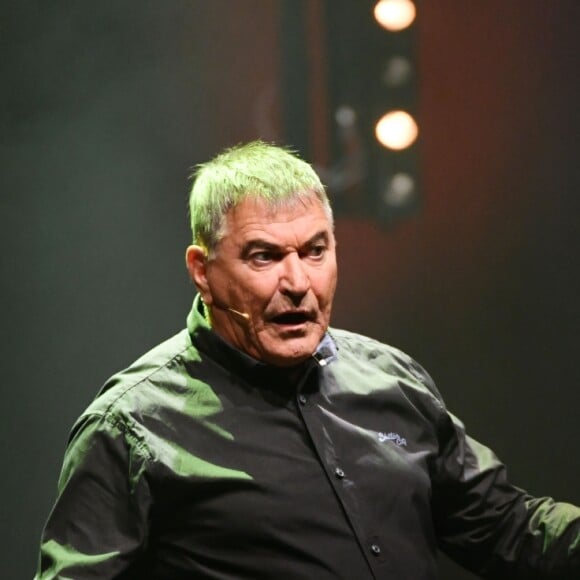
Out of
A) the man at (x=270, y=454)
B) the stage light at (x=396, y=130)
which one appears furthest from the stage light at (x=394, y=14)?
the man at (x=270, y=454)

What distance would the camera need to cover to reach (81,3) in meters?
1.94

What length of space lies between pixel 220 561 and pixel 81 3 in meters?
1.08

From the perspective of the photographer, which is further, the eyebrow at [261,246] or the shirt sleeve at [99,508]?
the eyebrow at [261,246]

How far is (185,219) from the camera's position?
1994mm

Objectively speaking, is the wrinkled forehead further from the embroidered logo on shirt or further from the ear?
the embroidered logo on shirt

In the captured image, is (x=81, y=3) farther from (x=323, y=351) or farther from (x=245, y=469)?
(x=245, y=469)

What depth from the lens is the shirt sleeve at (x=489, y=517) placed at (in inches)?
65.3

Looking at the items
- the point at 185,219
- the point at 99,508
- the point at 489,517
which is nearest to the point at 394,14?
the point at 185,219

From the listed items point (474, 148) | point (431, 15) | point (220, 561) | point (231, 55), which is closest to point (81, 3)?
point (231, 55)

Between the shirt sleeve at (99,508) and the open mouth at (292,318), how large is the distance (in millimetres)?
276

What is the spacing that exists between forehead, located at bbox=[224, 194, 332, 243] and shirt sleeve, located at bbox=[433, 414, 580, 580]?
431 millimetres

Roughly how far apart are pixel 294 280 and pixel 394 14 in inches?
28.6

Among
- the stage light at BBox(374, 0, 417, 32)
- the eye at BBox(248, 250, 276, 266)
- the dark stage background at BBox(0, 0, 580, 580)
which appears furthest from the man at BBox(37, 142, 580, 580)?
the stage light at BBox(374, 0, 417, 32)

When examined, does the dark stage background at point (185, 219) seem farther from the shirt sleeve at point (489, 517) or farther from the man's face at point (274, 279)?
the man's face at point (274, 279)
